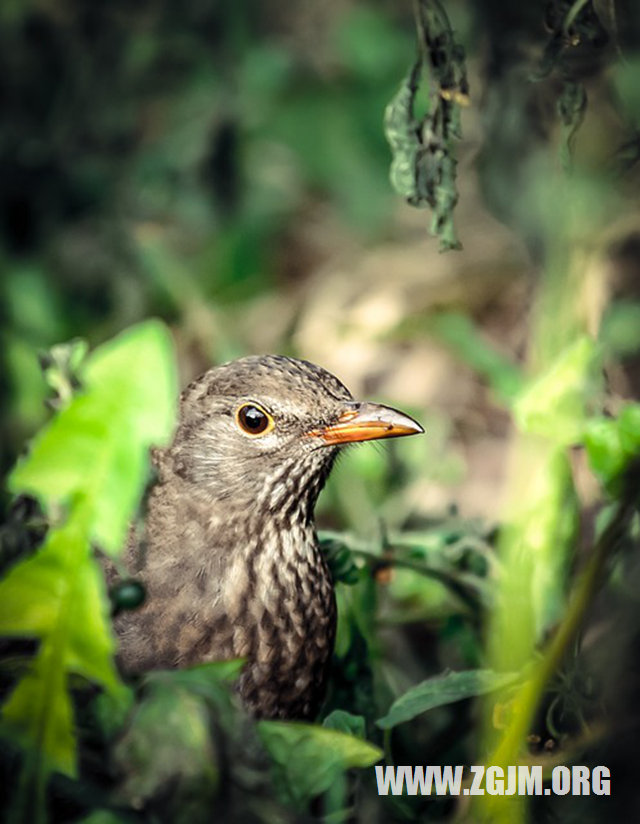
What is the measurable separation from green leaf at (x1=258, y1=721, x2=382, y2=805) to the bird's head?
107 centimetres

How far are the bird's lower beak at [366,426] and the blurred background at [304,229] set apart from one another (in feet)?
3.65


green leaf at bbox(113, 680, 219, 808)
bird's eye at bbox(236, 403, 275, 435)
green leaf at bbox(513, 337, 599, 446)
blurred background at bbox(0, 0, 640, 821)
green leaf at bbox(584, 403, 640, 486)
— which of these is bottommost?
green leaf at bbox(113, 680, 219, 808)

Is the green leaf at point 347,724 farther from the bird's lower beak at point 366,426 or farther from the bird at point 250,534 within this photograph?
the bird's lower beak at point 366,426

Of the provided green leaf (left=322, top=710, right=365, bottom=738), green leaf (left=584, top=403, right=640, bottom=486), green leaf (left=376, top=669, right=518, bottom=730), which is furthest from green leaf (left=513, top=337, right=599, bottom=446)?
green leaf (left=322, top=710, right=365, bottom=738)

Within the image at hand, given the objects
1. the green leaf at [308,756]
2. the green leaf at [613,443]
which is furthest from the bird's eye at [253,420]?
the green leaf at [308,756]

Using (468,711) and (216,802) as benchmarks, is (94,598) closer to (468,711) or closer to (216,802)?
(216,802)

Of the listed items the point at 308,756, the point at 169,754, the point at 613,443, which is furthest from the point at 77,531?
the point at 613,443

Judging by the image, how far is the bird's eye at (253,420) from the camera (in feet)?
10.5

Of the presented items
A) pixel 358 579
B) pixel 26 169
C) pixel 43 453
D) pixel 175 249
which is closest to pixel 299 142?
pixel 175 249

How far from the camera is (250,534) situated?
10.5 ft

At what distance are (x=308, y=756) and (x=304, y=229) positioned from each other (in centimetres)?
502

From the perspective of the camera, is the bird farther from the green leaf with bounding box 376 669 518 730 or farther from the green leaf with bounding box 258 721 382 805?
the green leaf with bounding box 258 721 382 805

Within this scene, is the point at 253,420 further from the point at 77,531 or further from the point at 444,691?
the point at 77,531

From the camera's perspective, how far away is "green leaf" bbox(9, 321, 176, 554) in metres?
1.92
